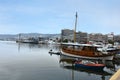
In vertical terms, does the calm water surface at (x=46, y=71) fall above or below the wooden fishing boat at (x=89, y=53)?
below

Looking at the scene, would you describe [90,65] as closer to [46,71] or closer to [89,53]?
[46,71]

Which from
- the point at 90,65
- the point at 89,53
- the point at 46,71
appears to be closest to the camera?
the point at 46,71

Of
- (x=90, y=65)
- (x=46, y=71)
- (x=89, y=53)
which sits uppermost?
(x=89, y=53)

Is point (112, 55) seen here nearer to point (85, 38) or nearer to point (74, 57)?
point (74, 57)

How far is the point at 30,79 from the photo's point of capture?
2536 centimetres

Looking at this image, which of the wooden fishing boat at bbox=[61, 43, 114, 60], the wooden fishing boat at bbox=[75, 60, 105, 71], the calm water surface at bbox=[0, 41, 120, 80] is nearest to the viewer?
the calm water surface at bbox=[0, 41, 120, 80]

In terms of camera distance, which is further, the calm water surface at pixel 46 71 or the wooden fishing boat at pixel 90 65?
the wooden fishing boat at pixel 90 65

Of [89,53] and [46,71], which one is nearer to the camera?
[46,71]

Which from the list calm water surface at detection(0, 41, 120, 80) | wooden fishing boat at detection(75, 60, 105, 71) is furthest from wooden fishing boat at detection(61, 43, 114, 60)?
wooden fishing boat at detection(75, 60, 105, 71)

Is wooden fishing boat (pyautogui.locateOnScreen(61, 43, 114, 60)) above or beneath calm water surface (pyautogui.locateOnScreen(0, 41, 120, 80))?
above

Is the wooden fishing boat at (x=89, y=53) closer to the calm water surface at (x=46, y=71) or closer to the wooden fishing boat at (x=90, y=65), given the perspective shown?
the calm water surface at (x=46, y=71)

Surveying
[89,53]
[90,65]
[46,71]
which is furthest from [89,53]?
[46,71]

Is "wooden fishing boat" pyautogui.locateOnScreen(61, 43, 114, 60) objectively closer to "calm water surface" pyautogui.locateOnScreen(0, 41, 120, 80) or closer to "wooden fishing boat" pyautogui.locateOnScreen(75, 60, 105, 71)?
"calm water surface" pyautogui.locateOnScreen(0, 41, 120, 80)

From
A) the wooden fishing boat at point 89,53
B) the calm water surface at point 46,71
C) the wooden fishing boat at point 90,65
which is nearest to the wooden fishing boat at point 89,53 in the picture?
the wooden fishing boat at point 89,53
